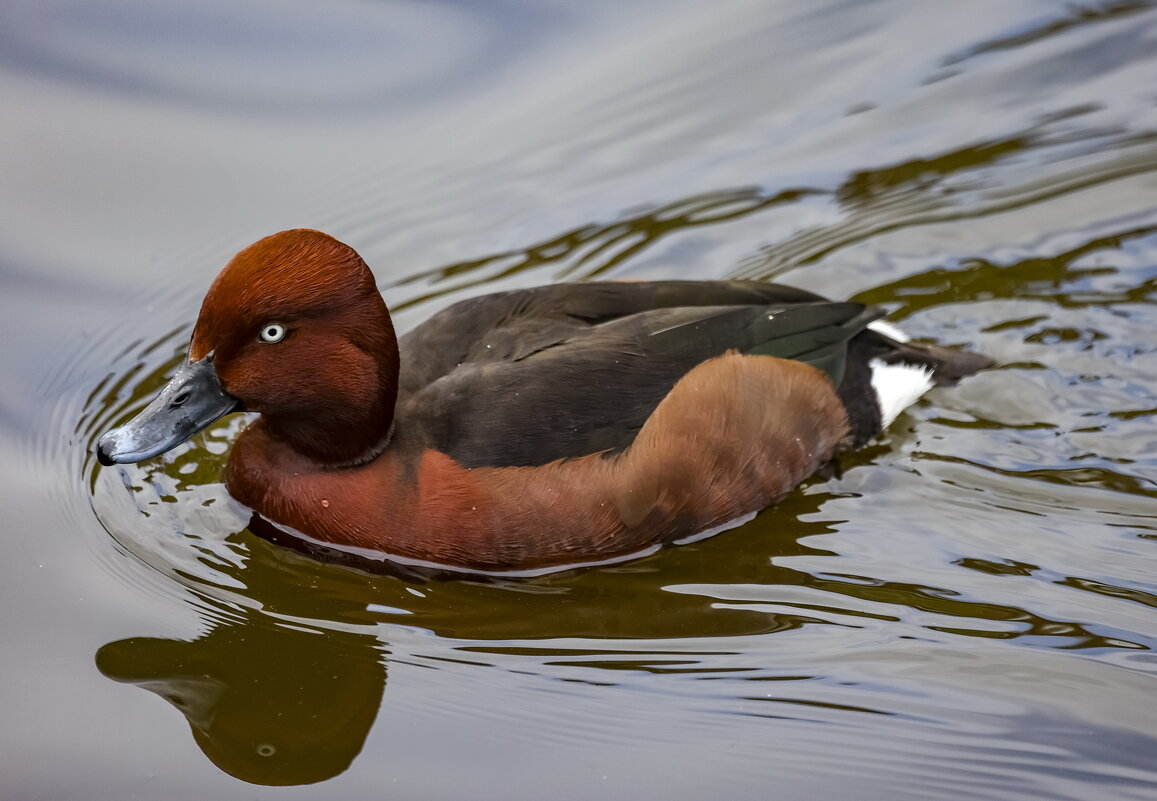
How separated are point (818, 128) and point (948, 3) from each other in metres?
1.39

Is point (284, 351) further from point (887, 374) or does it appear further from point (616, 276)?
point (887, 374)

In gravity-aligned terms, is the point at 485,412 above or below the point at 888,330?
above

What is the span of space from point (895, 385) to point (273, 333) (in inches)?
102

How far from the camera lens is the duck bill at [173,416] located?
4.68 metres

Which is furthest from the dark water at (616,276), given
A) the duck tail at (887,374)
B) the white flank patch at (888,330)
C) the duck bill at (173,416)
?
the duck bill at (173,416)

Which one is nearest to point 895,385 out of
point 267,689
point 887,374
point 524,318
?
point 887,374

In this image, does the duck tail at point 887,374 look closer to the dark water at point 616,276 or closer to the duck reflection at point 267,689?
the dark water at point 616,276

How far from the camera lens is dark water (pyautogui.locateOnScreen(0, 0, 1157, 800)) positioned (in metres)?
4.07

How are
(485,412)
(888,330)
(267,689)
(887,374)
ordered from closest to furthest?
1. (267,689)
2. (485,412)
3. (887,374)
4. (888,330)

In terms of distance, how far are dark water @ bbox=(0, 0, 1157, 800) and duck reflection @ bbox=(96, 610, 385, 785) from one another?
1cm

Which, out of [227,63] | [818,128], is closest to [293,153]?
[227,63]

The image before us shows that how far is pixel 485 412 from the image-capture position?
15.8 ft

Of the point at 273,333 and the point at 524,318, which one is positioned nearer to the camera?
the point at 273,333

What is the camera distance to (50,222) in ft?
21.2
